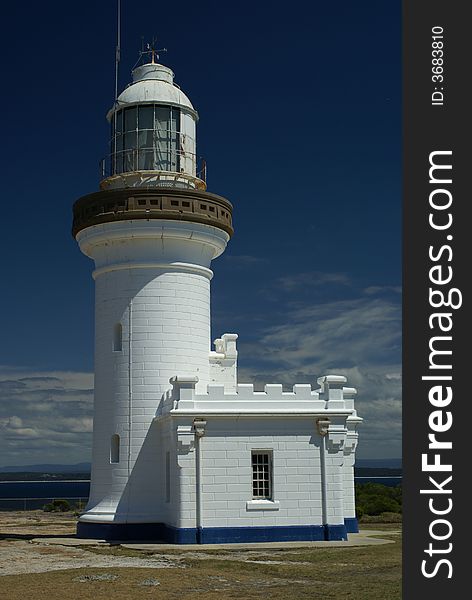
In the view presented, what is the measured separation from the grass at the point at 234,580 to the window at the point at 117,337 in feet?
23.7

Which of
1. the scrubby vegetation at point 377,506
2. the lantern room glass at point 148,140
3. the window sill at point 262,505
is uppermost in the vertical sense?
the lantern room glass at point 148,140

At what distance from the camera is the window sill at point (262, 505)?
21.7m

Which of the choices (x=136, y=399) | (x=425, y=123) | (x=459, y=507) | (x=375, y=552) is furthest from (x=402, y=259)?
(x=136, y=399)

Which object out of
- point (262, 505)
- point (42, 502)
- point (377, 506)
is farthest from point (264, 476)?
point (42, 502)

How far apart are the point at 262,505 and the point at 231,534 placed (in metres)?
1.03

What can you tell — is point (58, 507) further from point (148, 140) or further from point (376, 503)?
point (148, 140)

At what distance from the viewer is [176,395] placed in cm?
2195

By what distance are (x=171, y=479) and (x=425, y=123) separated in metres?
14.7

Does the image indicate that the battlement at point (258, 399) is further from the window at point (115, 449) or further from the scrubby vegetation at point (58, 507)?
the scrubby vegetation at point (58, 507)

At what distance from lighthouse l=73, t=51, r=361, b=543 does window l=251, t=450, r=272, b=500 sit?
2 centimetres

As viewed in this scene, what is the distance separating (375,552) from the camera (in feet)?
63.6

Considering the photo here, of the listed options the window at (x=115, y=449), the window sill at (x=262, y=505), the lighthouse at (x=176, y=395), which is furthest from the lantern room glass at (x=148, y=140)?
the window sill at (x=262, y=505)

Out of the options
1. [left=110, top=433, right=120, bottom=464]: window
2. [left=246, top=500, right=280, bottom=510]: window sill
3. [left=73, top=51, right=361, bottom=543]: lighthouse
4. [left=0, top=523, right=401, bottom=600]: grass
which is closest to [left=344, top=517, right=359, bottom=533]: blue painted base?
[left=73, top=51, right=361, bottom=543]: lighthouse

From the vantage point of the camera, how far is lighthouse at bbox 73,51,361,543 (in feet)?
71.1
